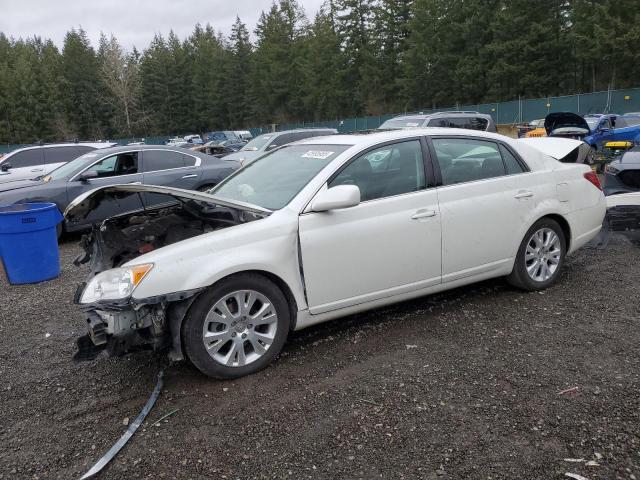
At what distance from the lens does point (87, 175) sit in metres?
8.88

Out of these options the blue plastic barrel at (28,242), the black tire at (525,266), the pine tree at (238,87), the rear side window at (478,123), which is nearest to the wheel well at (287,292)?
the black tire at (525,266)

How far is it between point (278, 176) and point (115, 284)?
5.18 feet

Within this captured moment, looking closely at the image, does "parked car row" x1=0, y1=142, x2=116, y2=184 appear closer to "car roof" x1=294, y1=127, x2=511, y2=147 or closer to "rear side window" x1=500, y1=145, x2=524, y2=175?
"car roof" x1=294, y1=127, x2=511, y2=147

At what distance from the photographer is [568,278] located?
5293 millimetres

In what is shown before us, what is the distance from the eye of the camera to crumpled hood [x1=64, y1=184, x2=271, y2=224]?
3.56 meters

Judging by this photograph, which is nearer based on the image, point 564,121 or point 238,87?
point 564,121

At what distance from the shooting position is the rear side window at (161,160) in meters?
9.30

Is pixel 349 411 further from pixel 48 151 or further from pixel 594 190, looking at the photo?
pixel 48 151

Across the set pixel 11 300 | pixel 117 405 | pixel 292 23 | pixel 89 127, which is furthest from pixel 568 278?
pixel 89 127

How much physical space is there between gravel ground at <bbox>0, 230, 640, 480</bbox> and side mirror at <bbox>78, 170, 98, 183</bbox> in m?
4.69

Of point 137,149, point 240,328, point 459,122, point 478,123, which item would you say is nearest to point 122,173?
point 137,149

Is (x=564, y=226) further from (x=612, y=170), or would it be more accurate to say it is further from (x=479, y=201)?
(x=612, y=170)

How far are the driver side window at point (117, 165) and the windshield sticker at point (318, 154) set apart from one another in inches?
228

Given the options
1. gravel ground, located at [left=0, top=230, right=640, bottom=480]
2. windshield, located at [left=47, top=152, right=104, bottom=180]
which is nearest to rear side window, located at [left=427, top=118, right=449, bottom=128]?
windshield, located at [left=47, top=152, right=104, bottom=180]
